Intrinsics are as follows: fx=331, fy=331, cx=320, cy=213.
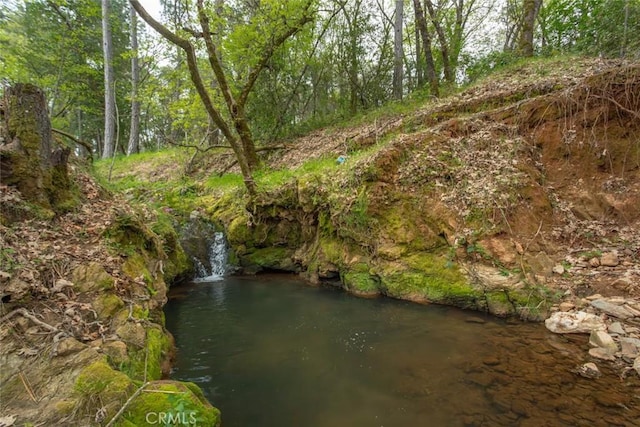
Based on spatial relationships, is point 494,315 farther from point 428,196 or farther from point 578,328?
point 428,196

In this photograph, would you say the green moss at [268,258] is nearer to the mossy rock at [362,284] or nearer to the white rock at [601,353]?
the mossy rock at [362,284]

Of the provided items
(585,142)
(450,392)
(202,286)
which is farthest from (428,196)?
(202,286)

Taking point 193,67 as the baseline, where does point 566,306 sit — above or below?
below

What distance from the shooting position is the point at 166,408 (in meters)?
2.31

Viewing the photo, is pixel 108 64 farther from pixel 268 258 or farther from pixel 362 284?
pixel 362 284

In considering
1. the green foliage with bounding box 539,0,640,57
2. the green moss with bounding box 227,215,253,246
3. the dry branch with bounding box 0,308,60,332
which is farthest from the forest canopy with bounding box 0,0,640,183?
the dry branch with bounding box 0,308,60,332

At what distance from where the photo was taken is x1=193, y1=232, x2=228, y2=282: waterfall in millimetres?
8070

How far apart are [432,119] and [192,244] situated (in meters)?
6.70

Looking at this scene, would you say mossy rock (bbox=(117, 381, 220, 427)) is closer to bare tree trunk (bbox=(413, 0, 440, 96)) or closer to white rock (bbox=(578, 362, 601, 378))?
white rock (bbox=(578, 362, 601, 378))

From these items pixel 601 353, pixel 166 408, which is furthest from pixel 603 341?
pixel 166 408

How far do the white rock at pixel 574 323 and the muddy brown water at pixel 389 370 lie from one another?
0.12 m

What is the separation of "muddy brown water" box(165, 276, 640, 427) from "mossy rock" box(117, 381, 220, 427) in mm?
803

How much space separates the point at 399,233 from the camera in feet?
20.5

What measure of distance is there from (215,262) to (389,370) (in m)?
A: 5.84
